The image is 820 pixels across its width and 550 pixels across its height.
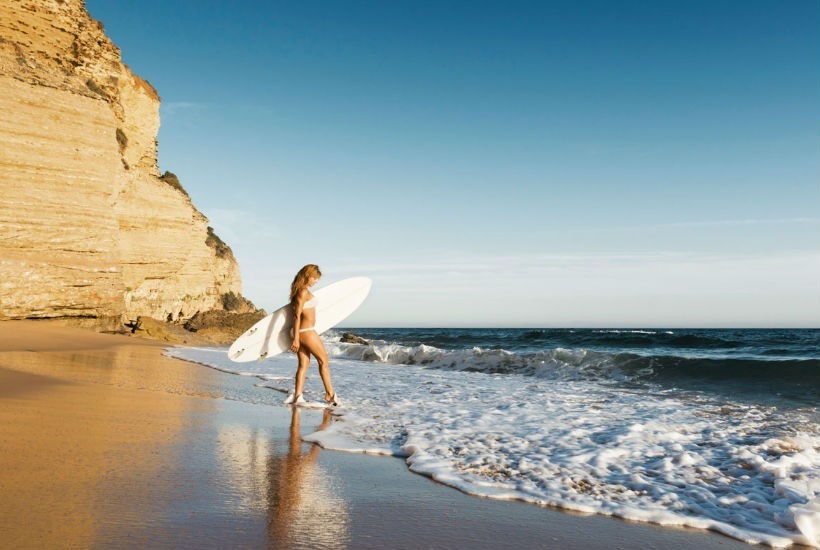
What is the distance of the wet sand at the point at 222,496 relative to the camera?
253 cm

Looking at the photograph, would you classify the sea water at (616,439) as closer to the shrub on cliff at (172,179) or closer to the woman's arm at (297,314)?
the woman's arm at (297,314)

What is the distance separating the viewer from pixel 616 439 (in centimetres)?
525

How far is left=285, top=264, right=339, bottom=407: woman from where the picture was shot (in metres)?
7.46

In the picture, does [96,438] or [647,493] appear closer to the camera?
[647,493]

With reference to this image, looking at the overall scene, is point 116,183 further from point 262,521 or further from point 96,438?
point 262,521

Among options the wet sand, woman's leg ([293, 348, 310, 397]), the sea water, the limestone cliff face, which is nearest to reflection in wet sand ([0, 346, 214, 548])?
the wet sand

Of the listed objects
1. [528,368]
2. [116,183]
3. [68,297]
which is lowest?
[528,368]

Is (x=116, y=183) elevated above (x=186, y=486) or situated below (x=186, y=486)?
above

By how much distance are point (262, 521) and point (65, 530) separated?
0.82 metres

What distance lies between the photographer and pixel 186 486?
10.6 feet

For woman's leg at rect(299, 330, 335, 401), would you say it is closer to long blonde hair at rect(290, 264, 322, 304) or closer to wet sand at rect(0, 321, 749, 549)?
long blonde hair at rect(290, 264, 322, 304)

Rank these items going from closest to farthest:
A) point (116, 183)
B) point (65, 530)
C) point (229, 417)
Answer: point (65, 530), point (229, 417), point (116, 183)

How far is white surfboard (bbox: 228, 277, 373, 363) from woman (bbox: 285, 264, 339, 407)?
683mm

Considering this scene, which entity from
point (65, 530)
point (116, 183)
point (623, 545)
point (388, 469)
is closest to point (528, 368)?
point (388, 469)
